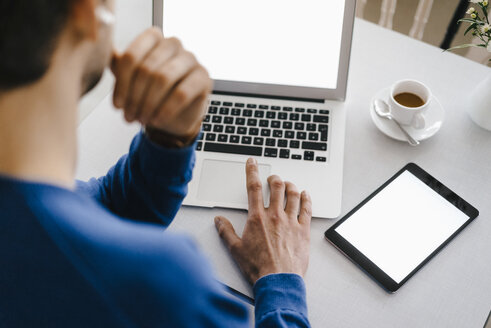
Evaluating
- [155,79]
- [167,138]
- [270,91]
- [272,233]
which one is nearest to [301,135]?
[270,91]

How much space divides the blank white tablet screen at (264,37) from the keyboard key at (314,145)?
13cm

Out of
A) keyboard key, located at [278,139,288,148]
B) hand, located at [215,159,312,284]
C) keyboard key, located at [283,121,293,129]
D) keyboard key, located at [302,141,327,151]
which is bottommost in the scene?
hand, located at [215,159,312,284]

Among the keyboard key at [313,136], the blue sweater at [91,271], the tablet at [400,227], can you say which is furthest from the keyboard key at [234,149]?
the blue sweater at [91,271]

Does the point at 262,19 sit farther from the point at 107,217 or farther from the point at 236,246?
the point at 107,217

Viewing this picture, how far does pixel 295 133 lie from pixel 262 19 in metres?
0.24

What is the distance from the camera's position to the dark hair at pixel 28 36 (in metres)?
0.38

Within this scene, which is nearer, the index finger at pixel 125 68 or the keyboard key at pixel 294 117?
the index finger at pixel 125 68

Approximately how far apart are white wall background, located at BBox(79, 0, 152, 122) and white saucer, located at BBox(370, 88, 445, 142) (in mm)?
595

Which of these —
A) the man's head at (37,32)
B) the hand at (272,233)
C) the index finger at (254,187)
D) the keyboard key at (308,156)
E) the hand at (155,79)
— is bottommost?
the hand at (272,233)

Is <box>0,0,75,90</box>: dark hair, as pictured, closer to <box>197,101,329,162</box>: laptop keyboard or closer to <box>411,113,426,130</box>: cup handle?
<box>197,101,329,162</box>: laptop keyboard

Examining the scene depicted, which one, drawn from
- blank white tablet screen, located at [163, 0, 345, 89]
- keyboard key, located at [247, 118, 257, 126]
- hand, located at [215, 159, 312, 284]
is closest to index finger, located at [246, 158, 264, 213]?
hand, located at [215, 159, 312, 284]

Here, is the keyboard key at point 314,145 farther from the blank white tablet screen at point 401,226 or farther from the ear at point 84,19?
the ear at point 84,19

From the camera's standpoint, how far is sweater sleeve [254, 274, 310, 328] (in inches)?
28.4

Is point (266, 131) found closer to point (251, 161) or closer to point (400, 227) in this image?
point (251, 161)
